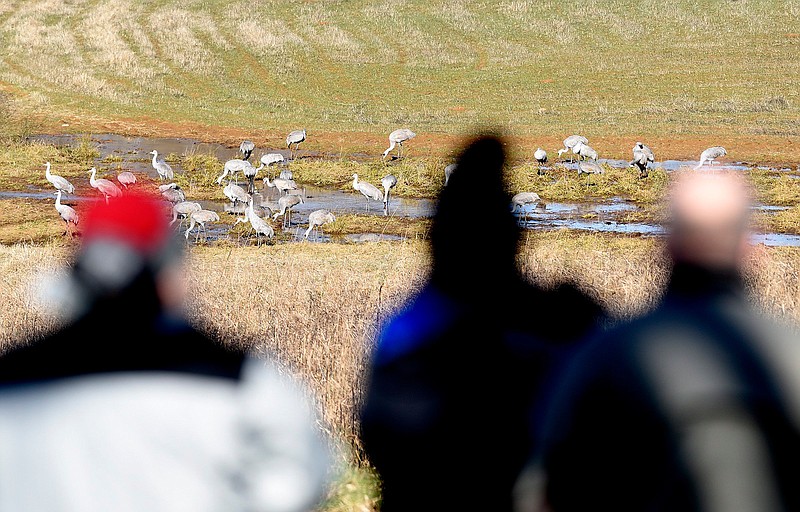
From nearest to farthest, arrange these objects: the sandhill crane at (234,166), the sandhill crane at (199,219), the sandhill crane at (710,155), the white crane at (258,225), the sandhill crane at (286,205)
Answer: the white crane at (258,225)
the sandhill crane at (199,219)
the sandhill crane at (286,205)
the sandhill crane at (234,166)
the sandhill crane at (710,155)

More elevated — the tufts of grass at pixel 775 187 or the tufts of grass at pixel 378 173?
the tufts of grass at pixel 775 187

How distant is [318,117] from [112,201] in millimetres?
32766

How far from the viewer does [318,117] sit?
1364 inches

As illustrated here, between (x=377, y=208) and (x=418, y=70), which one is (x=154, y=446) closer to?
(x=377, y=208)

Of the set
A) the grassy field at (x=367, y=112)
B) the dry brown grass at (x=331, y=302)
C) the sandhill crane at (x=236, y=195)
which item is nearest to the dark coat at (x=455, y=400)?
the grassy field at (x=367, y=112)

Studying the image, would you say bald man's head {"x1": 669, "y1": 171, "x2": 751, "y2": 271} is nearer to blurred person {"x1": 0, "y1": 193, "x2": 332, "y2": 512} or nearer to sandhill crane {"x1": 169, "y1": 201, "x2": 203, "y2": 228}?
blurred person {"x1": 0, "y1": 193, "x2": 332, "y2": 512}

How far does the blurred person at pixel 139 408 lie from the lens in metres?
1.76

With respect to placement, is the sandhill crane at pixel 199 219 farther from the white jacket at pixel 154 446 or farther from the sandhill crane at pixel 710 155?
the white jacket at pixel 154 446

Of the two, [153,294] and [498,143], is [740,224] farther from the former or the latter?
[498,143]

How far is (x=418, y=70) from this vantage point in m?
43.5

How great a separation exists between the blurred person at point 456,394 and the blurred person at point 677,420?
62.6 inches

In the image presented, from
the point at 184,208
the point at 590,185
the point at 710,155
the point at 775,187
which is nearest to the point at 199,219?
the point at 184,208

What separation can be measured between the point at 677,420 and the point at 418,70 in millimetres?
42528

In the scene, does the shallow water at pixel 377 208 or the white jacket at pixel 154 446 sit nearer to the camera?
the white jacket at pixel 154 446
